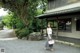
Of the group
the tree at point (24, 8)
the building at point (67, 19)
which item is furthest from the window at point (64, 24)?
the tree at point (24, 8)

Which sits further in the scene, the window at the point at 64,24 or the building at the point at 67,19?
the window at the point at 64,24

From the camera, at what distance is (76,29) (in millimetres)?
22641

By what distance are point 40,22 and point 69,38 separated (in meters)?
9.55

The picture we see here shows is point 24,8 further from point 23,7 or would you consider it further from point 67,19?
point 67,19

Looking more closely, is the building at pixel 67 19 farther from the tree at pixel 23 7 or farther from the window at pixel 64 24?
the tree at pixel 23 7

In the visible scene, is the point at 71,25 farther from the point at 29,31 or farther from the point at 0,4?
the point at 0,4

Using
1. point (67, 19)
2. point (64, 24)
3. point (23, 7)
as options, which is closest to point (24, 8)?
point (23, 7)

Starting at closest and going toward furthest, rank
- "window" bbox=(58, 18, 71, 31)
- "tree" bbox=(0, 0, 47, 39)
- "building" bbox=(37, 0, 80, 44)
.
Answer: "building" bbox=(37, 0, 80, 44), "window" bbox=(58, 18, 71, 31), "tree" bbox=(0, 0, 47, 39)

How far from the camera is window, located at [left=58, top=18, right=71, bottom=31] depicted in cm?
2440

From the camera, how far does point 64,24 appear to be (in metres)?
25.6

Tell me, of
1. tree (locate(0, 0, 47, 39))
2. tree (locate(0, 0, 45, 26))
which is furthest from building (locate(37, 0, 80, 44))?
tree (locate(0, 0, 45, 26))

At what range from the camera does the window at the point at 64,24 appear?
24398 mm

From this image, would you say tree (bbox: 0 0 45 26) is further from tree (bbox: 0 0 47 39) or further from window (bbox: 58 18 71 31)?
window (bbox: 58 18 71 31)

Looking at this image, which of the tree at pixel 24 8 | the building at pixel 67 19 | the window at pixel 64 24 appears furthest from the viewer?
the tree at pixel 24 8
